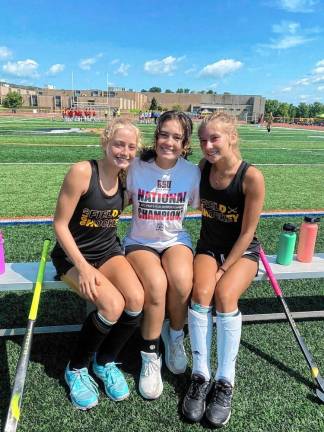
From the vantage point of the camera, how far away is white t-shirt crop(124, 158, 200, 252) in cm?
271

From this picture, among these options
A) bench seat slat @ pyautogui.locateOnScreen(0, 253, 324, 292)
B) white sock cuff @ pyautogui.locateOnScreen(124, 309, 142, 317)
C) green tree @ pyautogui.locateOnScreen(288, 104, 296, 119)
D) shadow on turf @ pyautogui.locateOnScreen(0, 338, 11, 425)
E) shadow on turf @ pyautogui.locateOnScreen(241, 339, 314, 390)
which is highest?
green tree @ pyautogui.locateOnScreen(288, 104, 296, 119)

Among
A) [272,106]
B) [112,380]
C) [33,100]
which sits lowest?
[112,380]

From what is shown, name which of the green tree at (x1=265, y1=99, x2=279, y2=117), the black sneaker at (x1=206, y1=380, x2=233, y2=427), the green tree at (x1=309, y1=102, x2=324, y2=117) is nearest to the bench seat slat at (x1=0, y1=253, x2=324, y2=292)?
the black sneaker at (x1=206, y1=380, x2=233, y2=427)

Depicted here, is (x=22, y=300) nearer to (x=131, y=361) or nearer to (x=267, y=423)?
(x=131, y=361)

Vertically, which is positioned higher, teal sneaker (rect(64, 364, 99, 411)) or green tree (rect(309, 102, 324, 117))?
green tree (rect(309, 102, 324, 117))

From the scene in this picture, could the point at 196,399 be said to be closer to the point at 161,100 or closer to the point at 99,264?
the point at 99,264

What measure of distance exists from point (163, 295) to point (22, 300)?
5.66 ft

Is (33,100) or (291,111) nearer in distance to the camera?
(33,100)

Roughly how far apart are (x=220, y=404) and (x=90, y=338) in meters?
0.86

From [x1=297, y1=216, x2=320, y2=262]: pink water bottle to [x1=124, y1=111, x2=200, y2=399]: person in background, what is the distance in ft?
3.12

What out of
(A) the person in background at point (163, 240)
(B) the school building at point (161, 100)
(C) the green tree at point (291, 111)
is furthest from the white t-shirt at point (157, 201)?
(C) the green tree at point (291, 111)

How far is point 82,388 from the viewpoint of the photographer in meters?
2.34

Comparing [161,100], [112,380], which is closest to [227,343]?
[112,380]

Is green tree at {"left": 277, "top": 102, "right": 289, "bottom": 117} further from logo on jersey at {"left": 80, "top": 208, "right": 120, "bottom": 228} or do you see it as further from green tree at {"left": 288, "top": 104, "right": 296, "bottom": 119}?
logo on jersey at {"left": 80, "top": 208, "right": 120, "bottom": 228}
